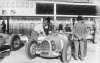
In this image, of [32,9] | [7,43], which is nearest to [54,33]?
[7,43]

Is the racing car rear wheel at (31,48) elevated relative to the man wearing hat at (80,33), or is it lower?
lower

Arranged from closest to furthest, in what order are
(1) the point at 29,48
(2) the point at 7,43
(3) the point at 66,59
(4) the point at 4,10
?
(3) the point at 66,59
(1) the point at 29,48
(2) the point at 7,43
(4) the point at 4,10

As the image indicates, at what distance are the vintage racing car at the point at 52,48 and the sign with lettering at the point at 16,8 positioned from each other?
18.3 feet

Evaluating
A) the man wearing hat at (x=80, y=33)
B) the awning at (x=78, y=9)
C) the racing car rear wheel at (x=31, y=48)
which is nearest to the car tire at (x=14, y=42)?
the racing car rear wheel at (x=31, y=48)

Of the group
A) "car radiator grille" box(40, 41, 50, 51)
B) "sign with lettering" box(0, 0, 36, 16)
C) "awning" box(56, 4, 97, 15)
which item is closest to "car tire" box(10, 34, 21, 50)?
"sign with lettering" box(0, 0, 36, 16)

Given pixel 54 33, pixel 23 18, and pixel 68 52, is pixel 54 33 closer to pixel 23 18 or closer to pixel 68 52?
pixel 68 52

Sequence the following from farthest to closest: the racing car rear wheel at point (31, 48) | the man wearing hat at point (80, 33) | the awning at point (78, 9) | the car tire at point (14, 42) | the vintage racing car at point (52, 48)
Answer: the awning at point (78, 9), the car tire at point (14, 42), the racing car rear wheel at point (31, 48), the man wearing hat at point (80, 33), the vintage racing car at point (52, 48)

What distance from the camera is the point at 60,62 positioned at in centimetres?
891

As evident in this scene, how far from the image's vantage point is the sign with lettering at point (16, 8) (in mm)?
14359

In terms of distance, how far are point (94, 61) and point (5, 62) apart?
376 cm

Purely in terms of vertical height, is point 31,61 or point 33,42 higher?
point 33,42

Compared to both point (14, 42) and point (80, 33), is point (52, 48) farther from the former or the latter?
point (14, 42)

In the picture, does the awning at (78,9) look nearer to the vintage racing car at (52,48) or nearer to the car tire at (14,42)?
the car tire at (14,42)

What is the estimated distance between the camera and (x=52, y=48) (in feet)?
29.1
